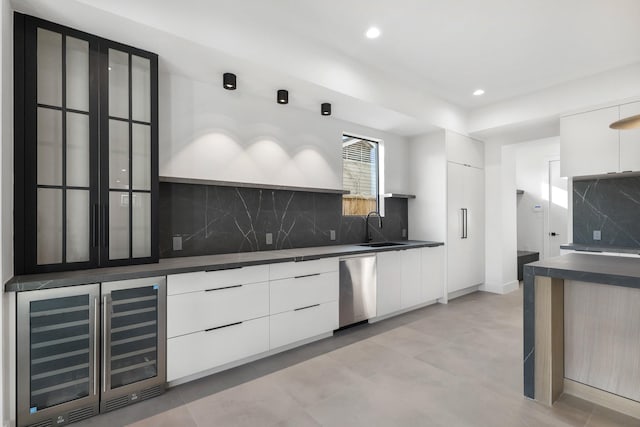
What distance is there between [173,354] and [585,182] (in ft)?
16.6

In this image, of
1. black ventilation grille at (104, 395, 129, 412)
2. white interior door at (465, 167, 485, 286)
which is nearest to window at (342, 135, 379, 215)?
white interior door at (465, 167, 485, 286)

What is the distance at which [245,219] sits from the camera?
3.33 metres

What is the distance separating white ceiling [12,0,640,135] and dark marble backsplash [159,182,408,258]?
1.09 metres

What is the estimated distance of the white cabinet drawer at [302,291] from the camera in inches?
111

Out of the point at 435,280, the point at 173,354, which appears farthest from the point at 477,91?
the point at 173,354

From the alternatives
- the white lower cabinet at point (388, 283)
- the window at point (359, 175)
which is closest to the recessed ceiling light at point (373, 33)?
the window at point (359, 175)

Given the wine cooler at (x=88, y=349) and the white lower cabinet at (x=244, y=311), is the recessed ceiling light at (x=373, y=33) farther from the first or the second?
the wine cooler at (x=88, y=349)

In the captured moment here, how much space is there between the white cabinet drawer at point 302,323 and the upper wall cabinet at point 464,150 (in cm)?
290

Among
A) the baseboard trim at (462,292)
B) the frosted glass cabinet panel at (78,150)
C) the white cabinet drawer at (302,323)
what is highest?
the frosted glass cabinet panel at (78,150)

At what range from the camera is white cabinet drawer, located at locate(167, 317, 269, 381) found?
89.7 inches

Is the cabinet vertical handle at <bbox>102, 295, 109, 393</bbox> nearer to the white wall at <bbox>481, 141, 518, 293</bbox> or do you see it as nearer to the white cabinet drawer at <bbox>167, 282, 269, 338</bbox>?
the white cabinet drawer at <bbox>167, 282, 269, 338</bbox>

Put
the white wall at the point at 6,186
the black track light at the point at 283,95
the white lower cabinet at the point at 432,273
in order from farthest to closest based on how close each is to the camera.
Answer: the white lower cabinet at the point at 432,273, the black track light at the point at 283,95, the white wall at the point at 6,186

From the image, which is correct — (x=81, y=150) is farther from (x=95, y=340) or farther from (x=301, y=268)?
(x=301, y=268)

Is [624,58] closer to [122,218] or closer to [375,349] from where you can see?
[375,349]
